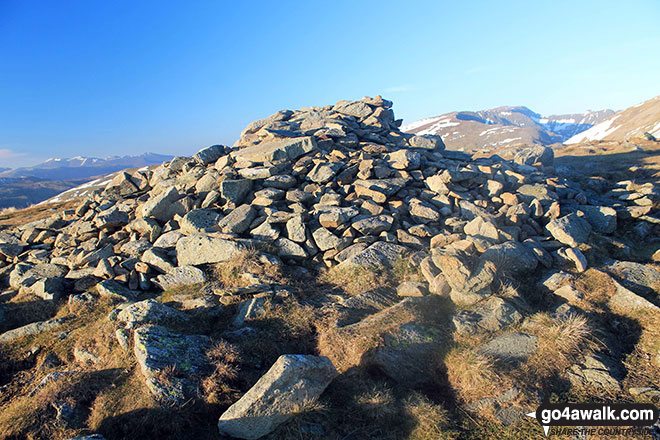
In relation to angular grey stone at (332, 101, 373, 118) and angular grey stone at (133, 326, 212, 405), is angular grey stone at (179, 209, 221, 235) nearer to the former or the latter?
angular grey stone at (133, 326, 212, 405)

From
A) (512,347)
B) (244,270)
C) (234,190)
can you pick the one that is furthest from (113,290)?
(512,347)

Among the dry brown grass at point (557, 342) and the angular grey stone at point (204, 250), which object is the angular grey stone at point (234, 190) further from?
the dry brown grass at point (557, 342)

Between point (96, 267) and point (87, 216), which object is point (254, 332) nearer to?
point (96, 267)

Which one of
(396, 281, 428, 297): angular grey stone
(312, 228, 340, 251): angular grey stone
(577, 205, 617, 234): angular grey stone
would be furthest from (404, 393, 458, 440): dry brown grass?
(577, 205, 617, 234): angular grey stone

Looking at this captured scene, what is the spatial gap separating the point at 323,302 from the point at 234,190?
6506 millimetres

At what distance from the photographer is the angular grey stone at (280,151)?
14477mm

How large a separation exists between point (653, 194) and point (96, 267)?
76.9 ft

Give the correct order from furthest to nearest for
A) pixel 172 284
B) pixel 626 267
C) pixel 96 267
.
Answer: pixel 96 267, pixel 172 284, pixel 626 267

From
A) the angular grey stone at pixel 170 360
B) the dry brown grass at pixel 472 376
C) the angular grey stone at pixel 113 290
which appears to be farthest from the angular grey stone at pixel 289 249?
the dry brown grass at pixel 472 376

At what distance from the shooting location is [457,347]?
286 inches

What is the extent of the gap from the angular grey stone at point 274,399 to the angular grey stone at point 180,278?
17.4 feet

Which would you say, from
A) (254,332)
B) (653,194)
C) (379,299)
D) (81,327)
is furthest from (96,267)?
(653,194)

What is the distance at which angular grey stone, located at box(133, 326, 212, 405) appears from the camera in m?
5.96

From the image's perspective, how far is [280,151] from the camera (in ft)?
47.8
